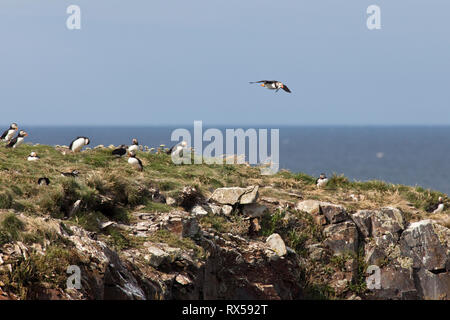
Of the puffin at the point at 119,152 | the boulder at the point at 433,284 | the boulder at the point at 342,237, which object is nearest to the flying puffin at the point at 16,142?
the puffin at the point at 119,152

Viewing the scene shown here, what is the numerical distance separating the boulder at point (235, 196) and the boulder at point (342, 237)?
2976mm

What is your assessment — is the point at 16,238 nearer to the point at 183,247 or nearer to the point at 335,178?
the point at 183,247

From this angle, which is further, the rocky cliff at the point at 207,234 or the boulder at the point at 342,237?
the boulder at the point at 342,237

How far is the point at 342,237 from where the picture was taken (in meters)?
22.8

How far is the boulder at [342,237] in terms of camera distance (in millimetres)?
22703

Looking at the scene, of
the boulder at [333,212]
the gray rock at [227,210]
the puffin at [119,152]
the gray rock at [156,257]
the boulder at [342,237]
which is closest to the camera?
the gray rock at [156,257]

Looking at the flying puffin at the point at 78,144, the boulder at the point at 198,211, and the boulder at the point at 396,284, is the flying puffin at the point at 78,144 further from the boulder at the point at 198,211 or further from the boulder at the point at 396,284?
the boulder at the point at 396,284

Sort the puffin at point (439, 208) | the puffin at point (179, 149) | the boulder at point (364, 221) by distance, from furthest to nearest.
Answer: the puffin at point (179, 149) → the puffin at point (439, 208) → the boulder at point (364, 221)

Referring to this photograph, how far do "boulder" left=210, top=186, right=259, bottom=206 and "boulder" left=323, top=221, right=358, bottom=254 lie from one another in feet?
9.76

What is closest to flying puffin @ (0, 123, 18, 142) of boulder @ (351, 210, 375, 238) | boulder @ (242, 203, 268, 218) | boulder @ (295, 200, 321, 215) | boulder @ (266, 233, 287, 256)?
boulder @ (242, 203, 268, 218)

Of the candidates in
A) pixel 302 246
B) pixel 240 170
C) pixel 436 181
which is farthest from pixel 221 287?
pixel 436 181

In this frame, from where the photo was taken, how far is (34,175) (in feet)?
67.0

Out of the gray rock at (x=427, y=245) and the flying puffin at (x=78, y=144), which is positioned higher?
the flying puffin at (x=78, y=144)

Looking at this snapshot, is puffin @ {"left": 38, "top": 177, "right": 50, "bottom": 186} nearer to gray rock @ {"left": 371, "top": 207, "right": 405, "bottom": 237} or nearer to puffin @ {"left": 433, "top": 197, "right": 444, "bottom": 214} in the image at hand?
gray rock @ {"left": 371, "top": 207, "right": 405, "bottom": 237}
